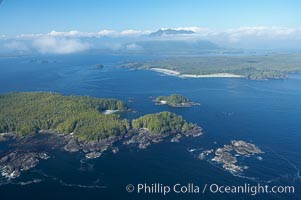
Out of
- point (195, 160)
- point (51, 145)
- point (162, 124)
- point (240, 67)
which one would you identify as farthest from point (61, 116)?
point (240, 67)

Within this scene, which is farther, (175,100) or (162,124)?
(175,100)

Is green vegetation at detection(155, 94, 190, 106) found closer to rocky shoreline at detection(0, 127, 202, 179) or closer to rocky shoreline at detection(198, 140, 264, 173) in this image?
rocky shoreline at detection(0, 127, 202, 179)

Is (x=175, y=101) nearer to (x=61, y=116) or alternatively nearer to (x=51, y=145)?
(x=61, y=116)

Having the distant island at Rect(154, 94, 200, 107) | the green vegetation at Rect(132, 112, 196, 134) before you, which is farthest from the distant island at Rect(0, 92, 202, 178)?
the distant island at Rect(154, 94, 200, 107)

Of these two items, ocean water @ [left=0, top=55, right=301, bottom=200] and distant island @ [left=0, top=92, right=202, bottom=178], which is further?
distant island @ [left=0, top=92, right=202, bottom=178]

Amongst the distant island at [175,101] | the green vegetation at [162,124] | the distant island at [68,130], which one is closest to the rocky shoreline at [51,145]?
the distant island at [68,130]

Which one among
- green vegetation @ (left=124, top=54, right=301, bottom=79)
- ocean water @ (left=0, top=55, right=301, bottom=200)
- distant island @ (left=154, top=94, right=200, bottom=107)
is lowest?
ocean water @ (left=0, top=55, right=301, bottom=200)
